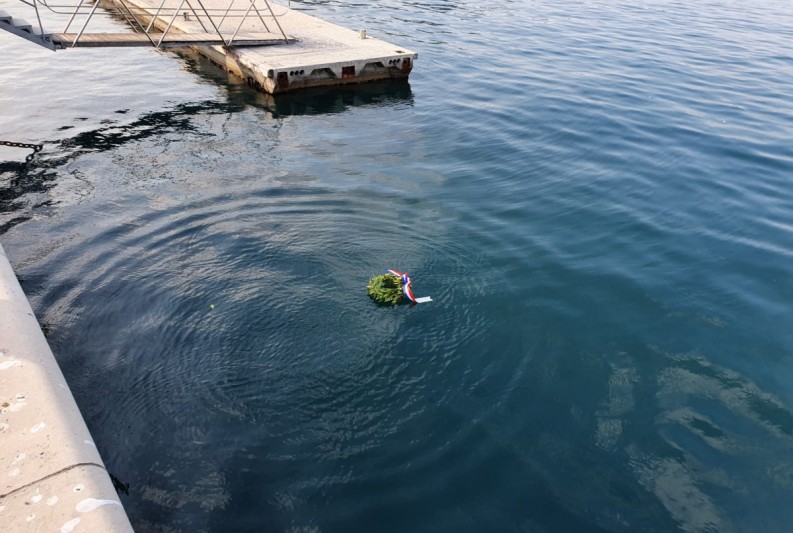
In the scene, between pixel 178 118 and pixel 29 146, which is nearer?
pixel 29 146

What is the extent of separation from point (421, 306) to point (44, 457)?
532 centimetres

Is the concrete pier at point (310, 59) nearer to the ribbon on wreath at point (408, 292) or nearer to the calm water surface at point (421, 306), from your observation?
the calm water surface at point (421, 306)

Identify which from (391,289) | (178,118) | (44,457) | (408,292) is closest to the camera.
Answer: (44,457)

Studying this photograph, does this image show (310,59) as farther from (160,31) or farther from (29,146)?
(160,31)

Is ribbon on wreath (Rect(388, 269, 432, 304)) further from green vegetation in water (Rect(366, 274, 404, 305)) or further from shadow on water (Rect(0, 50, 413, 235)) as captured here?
shadow on water (Rect(0, 50, 413, 235))

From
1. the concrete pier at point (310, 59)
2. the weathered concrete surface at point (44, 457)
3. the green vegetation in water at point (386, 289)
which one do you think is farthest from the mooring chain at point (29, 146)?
the green vegetation in water at point (386, 289)

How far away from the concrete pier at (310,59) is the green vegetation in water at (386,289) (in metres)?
11.2

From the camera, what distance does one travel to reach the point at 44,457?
529cm

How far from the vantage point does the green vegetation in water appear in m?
8.97

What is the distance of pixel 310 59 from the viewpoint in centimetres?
1927

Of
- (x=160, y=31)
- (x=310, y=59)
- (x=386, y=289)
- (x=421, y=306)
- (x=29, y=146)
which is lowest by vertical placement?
(x=421, y=306)

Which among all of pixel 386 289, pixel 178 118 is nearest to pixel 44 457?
pixel 386 289

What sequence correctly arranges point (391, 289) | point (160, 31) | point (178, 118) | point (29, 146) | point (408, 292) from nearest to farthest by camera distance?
point (408, 292) < point (391, 289) < point (29, 146) < point (178, 118) < point (160, 31)

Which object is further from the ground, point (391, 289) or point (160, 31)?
point (160, 31)
